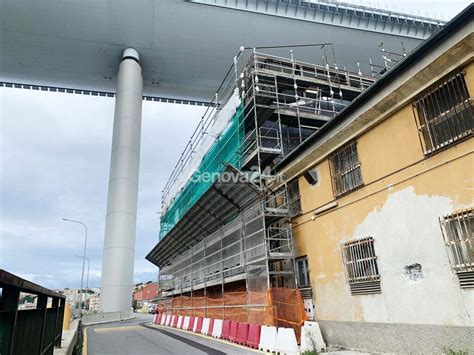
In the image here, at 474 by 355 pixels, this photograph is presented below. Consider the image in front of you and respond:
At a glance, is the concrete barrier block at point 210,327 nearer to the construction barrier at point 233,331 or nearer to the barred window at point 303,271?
the construction barrier at point 233,331

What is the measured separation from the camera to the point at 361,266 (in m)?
9.75

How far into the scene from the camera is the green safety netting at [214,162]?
16375 mm

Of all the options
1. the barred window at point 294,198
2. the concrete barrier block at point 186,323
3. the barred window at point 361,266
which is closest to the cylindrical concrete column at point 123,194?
the concrete barrier block at point 186,323

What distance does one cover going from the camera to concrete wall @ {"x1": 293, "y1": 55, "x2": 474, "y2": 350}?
23.9 feet

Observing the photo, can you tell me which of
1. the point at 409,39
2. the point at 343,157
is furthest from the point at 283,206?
the point at 409,39

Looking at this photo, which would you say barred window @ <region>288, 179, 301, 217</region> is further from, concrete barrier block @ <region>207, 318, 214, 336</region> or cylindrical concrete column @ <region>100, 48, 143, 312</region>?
A: cylindrical concrete column @ <region>100, 48, 143, 312</region>

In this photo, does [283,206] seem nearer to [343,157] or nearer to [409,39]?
[343,157]

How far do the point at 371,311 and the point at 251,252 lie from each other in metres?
5.01

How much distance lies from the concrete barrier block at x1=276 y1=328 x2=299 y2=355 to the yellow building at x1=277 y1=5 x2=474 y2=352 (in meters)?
1.66

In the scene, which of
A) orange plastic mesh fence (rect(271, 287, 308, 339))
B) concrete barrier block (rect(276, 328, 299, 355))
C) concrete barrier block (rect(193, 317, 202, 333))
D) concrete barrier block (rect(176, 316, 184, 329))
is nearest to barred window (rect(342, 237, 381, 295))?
concrete barrier block (rect(276, 328, 299, 355))

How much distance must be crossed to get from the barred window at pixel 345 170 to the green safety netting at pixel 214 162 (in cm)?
466

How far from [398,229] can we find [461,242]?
64.2 inches

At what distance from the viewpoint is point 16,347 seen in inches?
163

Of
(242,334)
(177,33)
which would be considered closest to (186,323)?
(242,334)
